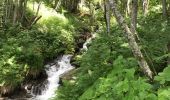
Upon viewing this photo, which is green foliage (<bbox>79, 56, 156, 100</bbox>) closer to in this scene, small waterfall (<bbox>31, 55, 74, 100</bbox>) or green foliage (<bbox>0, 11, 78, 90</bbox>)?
small waterfall (<bbox>31, 55, 74, 100</bbox>)

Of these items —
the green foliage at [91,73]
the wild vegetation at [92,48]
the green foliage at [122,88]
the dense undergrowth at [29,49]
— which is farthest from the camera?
the dense undergrowth at [29,49]

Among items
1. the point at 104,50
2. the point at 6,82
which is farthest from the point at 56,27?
the point at 104,50

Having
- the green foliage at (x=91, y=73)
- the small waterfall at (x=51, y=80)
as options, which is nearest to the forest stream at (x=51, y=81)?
the small waterfall at (x=51, y=80)

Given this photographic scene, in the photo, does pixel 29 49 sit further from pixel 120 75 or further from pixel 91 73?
pixel 120 75

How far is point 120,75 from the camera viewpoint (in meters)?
7.48

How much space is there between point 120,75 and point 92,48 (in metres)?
5.18

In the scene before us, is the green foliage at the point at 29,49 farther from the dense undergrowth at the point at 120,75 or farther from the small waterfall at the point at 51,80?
the dense undergrowth at the point at 120,75

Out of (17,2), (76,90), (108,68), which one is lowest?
(76,90)

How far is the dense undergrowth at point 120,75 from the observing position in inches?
264

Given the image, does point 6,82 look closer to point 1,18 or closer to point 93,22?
point 1,18

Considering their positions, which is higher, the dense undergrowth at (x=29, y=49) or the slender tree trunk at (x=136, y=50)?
the slender tree trunk at (x=136, y=50)

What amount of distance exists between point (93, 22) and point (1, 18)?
11.1m

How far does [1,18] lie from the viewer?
2377 cm

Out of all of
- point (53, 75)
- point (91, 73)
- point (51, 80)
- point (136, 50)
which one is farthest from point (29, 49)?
point (136, 50)
